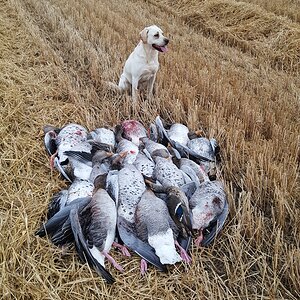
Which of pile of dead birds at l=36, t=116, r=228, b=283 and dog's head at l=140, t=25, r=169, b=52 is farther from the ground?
dog's head at l=140, t=25, r=169, b=52

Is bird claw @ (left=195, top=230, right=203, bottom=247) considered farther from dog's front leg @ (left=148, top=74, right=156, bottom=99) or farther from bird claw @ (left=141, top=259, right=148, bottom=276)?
dog's front leg @ (left=148, top=74, right=156, bottom=99)

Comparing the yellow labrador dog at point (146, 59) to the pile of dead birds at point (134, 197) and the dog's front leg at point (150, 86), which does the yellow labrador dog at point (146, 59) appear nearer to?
the dog's front leg at point (150, 86)

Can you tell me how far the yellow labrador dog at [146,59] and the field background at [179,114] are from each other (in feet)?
0.86

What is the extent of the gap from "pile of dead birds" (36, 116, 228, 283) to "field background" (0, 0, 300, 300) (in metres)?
0.11

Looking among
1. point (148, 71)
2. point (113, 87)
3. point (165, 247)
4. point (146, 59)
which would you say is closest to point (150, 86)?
point (148, 71)

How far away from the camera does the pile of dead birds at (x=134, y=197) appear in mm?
2297

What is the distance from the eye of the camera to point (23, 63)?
550 cm

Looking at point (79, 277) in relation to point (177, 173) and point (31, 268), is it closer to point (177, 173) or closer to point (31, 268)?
point (31, 268)

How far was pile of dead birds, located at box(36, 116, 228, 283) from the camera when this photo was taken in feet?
7.54

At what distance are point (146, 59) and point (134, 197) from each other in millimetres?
2209

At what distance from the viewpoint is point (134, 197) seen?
2.62 meters

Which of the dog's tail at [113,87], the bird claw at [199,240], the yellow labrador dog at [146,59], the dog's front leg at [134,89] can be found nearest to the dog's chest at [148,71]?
the yellow labrador dog at [146,59]

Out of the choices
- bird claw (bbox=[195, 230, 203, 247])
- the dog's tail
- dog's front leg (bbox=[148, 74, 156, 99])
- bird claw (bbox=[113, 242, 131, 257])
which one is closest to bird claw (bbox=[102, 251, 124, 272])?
bird claw (bbox=[113, 242, 131, 257])

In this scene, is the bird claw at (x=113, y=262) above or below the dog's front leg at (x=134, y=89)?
below
